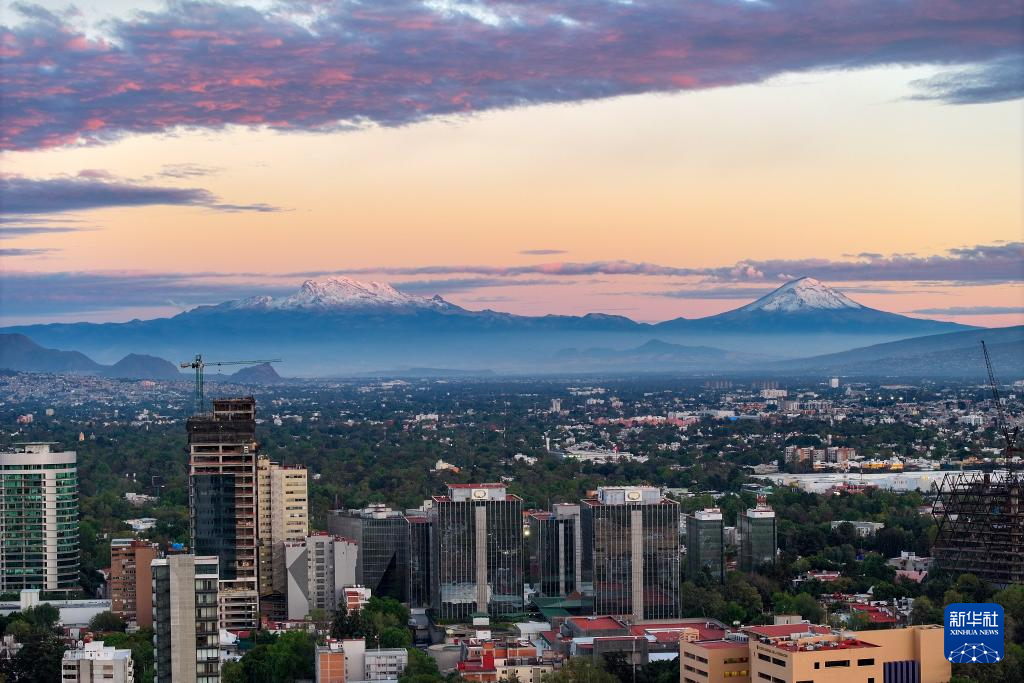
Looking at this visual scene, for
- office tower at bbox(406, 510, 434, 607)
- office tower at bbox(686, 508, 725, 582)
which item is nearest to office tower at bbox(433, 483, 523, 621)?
office tower at bbox(406, 510, 434, 607)

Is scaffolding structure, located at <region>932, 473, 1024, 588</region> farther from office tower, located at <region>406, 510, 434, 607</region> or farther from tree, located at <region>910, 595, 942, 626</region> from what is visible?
office tower, located at <region>406, 510, 434, 607</region>

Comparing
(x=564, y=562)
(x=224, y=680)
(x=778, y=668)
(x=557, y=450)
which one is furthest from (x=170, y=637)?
(x=557, y=450)

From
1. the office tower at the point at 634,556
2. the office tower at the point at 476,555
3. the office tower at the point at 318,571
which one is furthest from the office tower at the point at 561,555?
the office tower at the point at 318,571

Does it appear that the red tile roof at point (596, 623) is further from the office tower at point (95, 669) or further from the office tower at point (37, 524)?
the office tower at point (37, 524)

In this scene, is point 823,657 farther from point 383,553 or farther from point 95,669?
point 383,553

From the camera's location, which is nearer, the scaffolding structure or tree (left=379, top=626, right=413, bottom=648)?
tree (left=379, top=626, right=413, bottom=648)

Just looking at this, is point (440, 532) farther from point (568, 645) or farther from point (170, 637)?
point (170, 637)
